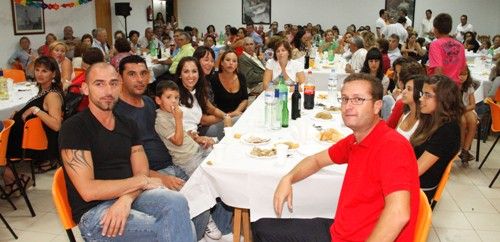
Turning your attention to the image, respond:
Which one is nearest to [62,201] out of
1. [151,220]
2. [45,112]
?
[151,220]

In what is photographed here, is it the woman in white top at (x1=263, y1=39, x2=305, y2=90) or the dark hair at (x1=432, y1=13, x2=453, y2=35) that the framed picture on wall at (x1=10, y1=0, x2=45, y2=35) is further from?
the dark hair at (x1=432, y1=13, x2=453, y2=35)

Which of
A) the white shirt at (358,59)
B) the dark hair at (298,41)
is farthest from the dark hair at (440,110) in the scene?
the dark hair at (298,41)

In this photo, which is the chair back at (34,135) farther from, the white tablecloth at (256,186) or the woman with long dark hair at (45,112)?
the white tablecloth at (256,186)

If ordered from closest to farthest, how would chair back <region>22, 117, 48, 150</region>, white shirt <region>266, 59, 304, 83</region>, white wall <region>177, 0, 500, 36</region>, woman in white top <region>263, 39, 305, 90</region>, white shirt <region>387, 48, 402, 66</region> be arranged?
chair back <region>22, 117, 48, 150</region> < woman in white top <region>263, 39, 305, 90</region> < white shirt <region>266, 59, 304, 83</region> < white shirt <region>387, 48, 402, 66</region> < white wall <region>177, 0, 500, 36</region>

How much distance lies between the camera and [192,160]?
300 cm

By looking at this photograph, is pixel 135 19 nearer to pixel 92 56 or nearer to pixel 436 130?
pixel 92 56

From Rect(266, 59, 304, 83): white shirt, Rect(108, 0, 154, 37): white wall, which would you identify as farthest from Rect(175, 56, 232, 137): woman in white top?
Rect(108, 0, 154, 37): white wall

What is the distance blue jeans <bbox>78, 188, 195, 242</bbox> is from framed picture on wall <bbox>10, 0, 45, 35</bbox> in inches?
281

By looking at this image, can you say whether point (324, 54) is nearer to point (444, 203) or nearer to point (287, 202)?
point (444, 203)

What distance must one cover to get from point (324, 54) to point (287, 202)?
6.35m

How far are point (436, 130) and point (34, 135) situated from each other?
9.29 ft

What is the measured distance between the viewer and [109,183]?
209 centimetres

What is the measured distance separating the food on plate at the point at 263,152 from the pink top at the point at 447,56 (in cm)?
307

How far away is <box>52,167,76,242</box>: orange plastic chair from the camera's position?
1998 millimetres
